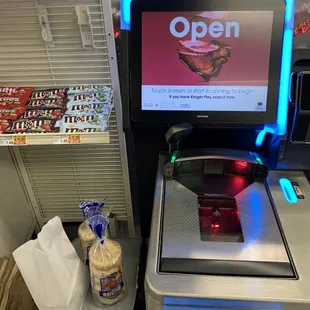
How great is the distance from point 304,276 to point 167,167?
518mm

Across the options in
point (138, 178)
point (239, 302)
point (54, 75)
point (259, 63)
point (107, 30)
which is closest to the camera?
point (239, 302)

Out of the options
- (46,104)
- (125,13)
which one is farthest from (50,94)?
(125,13)

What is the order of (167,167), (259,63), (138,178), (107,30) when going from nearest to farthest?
(259,63), (167,167), (107,30), (138,178)

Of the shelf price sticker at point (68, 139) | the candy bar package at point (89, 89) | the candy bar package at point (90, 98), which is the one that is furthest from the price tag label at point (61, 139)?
the candy bar package at point (89, 89)

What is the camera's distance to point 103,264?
1236mm

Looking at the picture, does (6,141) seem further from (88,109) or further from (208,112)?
(208,112)

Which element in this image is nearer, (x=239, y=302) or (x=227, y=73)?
(x=239, y=302)

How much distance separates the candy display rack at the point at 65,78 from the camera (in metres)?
1.37

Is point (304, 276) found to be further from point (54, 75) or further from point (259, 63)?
point (54, 75)

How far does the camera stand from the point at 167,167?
4.02ft

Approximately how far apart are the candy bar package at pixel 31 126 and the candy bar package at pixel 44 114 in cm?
3

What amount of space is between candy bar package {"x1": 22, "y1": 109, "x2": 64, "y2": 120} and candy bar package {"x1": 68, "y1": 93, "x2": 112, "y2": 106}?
3.0 inches

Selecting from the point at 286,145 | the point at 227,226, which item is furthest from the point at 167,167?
the point at 286,145

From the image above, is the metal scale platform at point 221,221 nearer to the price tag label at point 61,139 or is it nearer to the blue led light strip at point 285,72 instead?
the blue led light strip at point 285,72
